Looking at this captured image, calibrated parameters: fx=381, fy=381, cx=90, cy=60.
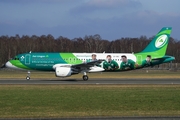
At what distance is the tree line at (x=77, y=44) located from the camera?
→ 12644 centimetres

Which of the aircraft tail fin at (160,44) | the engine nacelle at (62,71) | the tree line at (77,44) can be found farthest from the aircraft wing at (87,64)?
the tree line at (77,44)

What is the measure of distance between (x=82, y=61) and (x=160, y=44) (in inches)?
385

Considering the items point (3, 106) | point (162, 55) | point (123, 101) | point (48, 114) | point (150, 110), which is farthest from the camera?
point (162, 55)

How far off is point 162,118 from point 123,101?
618 cm

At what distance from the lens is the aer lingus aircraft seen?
131ft

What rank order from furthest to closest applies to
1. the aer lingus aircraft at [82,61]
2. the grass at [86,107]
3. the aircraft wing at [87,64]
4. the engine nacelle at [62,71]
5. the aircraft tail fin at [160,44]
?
the aircraft tail fin at [160,44] < the aer lingus aircraft at [82,61] < the aircraft wing at [87,64] < the engine nacelle at [62,71] < the grass at [86,107]

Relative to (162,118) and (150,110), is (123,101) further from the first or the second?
(162,118)

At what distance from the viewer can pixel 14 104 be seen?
58.5ft

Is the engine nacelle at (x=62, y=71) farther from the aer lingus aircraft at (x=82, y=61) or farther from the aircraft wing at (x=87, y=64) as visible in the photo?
the aircraft wing at (x=87, y=64)

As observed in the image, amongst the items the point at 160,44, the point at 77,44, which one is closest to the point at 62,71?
the point at 160,44

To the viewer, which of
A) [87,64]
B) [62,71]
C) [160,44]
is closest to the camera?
[62,71]

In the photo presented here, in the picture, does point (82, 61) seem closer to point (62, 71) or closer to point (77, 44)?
point (62, 71)

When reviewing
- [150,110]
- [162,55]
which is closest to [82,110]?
[150,110]

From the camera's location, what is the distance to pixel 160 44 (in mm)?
44531
